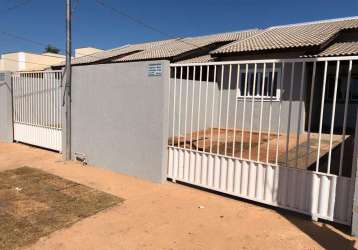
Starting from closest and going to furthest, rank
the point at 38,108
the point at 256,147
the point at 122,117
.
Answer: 1. the point at 122,117
2. the point at 256,147
3. the point at 38,108

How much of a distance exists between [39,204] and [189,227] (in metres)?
2.53

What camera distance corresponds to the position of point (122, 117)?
22.4 ft

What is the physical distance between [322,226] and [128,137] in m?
4.21

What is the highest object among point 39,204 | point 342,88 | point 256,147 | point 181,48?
point 181,48

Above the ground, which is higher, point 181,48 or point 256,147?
point 181,48

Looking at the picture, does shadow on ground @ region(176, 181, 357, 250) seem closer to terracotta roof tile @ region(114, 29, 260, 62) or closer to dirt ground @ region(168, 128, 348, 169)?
dirt ground @ region(168, 128, 348, 169)

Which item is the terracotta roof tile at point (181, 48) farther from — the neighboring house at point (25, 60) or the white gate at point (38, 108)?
the neighboring house at point (25, 60)

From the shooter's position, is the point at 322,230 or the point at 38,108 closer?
the point at 322,230

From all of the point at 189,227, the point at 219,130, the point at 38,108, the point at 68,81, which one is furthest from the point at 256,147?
the point at 38,108

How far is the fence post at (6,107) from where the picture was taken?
421 inches

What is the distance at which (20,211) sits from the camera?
457 cm

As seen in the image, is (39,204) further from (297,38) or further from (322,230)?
(297,38)

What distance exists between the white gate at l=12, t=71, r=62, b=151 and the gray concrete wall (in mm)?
1146

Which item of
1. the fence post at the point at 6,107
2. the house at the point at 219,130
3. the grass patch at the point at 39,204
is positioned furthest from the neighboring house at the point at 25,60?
the grass patch at the point at 39,204
